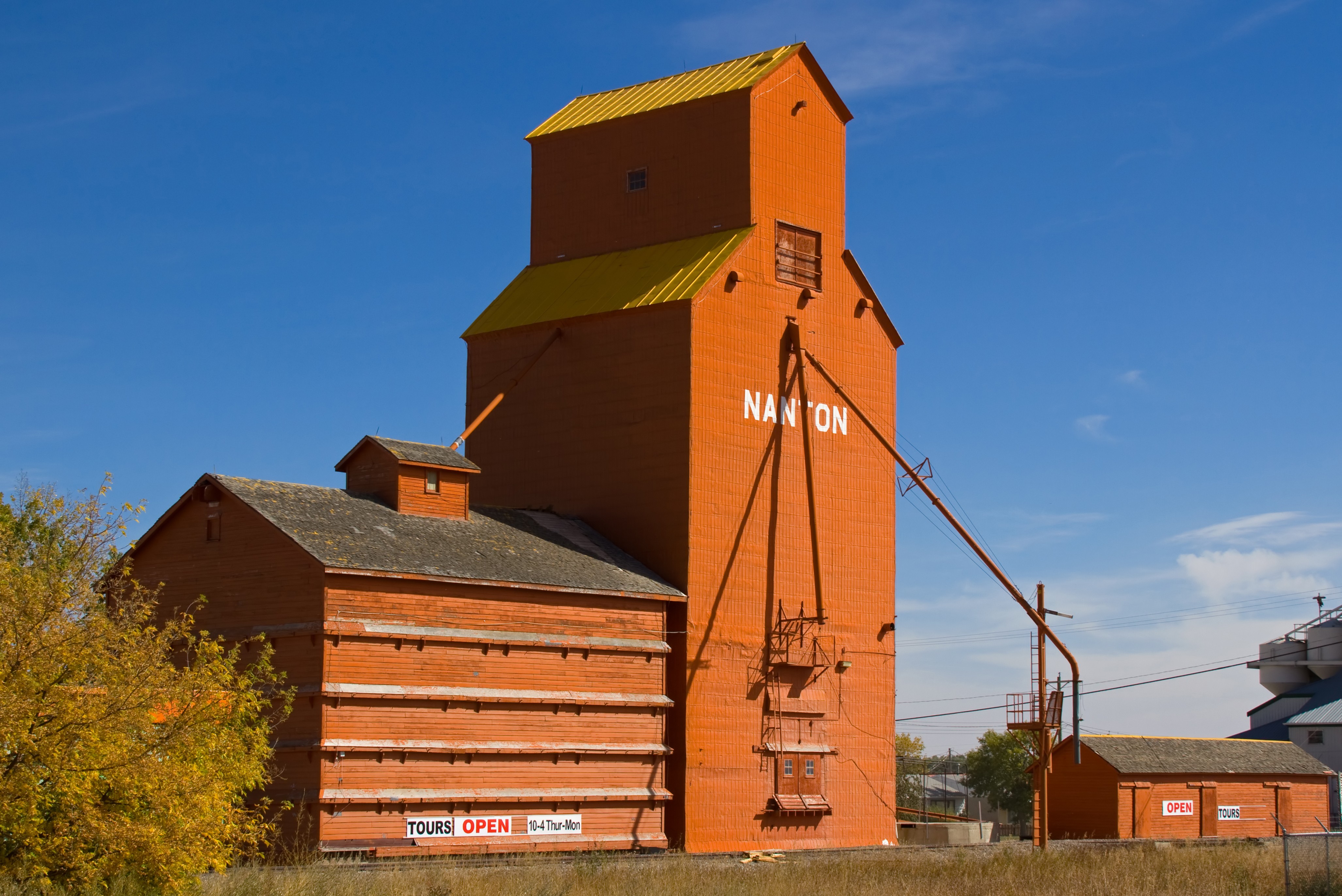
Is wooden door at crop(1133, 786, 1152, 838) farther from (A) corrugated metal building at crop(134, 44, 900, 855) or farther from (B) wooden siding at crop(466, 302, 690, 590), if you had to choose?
(B) wooden siding at crop(466, 302, 690, 590)

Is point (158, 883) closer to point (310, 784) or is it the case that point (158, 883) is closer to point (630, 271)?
point (310, 784)

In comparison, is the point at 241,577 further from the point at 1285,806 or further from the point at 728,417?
the point at 1285,806

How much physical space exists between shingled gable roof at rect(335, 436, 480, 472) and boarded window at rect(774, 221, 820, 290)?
9.75m

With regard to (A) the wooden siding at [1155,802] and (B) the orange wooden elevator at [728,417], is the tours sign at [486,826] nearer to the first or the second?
(B) the orange wooden elevator at [728,417]

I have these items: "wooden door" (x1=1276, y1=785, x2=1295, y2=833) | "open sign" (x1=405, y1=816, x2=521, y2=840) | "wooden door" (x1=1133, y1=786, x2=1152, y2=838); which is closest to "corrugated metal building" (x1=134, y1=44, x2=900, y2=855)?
"open sign" (x1=405, y1=816, x2=521, y2=840)

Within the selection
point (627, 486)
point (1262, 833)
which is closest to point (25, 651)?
point (627, 486)

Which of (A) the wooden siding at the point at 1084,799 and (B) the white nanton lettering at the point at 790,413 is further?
(A) the wooden siding at the point at 1084,799

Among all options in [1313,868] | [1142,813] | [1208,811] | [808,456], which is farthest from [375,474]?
[1208,811]

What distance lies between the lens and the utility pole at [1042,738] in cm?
4012

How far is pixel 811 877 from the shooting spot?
97.2ft

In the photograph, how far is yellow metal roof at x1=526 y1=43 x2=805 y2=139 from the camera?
4256cm

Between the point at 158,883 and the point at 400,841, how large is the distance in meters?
10.0

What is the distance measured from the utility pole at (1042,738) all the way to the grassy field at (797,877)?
95.2 inches

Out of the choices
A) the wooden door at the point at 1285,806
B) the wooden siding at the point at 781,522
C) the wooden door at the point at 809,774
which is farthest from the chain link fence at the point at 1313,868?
the wooden door at the point at 1285,806
